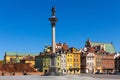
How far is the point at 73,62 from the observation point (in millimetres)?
127188

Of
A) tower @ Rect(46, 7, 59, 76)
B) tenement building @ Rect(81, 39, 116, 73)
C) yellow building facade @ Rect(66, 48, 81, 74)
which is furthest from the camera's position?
tenement building @ Rect(81, 39, 116, 73)

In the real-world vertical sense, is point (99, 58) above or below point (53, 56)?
above

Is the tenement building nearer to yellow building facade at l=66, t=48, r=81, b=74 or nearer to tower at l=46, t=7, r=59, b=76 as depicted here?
yellow building facade at l=66, t=48, r=81, b=74

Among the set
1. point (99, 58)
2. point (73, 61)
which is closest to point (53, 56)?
point (73, 61)

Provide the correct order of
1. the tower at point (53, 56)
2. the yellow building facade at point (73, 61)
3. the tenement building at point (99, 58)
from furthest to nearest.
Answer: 1. the tenement building at point (99, 58)
2. the yellow building facade at point (73, 61)
3. the tower at point (53, 56)

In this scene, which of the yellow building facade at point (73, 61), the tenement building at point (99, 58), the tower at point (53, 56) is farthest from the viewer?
the tenement building at point (99, 58)

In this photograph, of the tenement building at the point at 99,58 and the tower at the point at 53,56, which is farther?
the tenement building at the point at 99,58

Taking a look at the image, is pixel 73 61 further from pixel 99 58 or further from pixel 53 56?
pixel 53 56

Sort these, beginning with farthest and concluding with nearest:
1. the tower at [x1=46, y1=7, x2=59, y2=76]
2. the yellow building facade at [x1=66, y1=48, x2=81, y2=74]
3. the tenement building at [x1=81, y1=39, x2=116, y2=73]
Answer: the tenement building at [x1=81, y1=39, x2=116, y2=73] < the yellow building facade at [x1=66, y1=48, x2=81, y2=74] < the tower at [x1=46, y1=7, x2=59, y2=76]

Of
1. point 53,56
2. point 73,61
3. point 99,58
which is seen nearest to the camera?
point 53,56

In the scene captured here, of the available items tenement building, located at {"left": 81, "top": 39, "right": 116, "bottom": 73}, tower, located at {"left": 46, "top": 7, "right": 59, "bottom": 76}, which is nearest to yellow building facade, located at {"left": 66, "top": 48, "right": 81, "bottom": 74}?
tenement building, located at {"left": 81, "top": 39, "right": 116, "bottom": 73}

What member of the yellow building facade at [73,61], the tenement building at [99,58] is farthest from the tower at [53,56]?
the tenement building at [99,58]

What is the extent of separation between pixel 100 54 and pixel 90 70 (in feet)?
36.1

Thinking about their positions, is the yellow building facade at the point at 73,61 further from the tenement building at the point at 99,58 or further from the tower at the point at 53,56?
the tower at the point at 53,56
